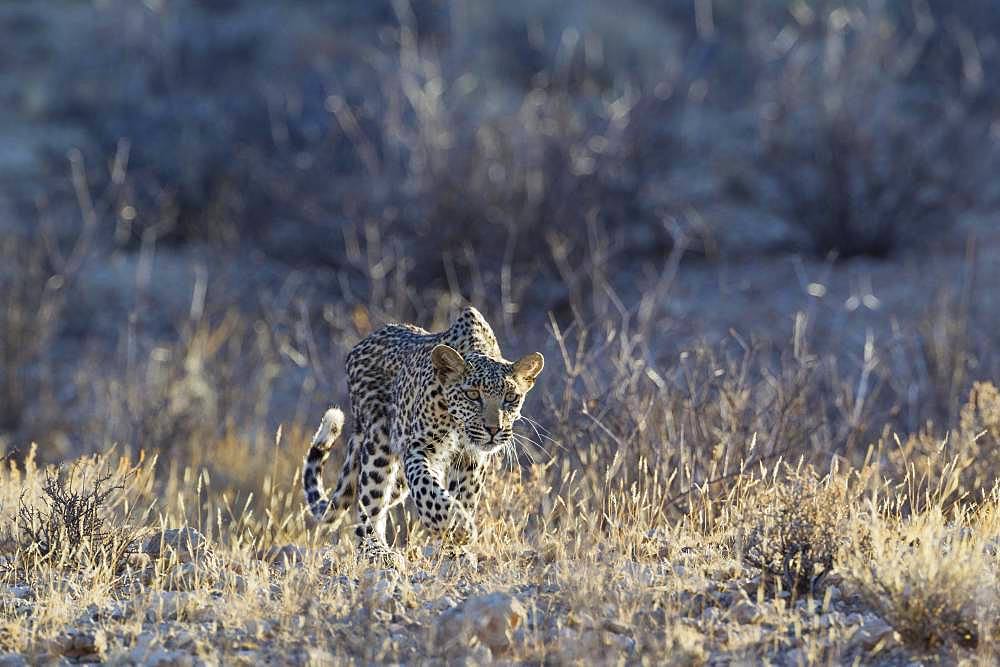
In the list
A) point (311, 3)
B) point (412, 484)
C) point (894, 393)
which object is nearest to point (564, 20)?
point (311, 3)

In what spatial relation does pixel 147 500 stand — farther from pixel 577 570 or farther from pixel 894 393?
pixel 894 393

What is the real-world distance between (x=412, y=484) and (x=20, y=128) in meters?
16.3

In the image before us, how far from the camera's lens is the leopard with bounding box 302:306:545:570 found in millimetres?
6492

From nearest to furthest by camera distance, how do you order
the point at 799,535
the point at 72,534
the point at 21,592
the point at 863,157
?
the point at 799,535 < the point at 21,592 < the point at 72,534 < the point at 863,157

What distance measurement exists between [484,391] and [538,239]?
23.8ft

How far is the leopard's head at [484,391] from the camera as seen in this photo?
6.45 metres

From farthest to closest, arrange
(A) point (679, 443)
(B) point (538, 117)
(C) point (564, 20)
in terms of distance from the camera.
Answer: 1. (C) point (564, 20)
2. (B) point (538, 117)
3. (A) point (679, 443)

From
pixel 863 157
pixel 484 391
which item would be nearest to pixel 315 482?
pixel 484 391

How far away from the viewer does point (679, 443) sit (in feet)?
25.6

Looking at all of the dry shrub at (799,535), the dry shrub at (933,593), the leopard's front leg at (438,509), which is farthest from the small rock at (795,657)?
the leopard's front leg at (438,509)

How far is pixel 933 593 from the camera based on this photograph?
518 centimetres

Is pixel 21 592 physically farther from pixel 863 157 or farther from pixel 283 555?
pixel 863 157

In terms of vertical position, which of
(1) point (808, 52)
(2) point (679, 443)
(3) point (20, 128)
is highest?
(3) point (20, 128)

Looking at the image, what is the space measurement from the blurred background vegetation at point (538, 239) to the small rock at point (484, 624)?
2.58 metres
